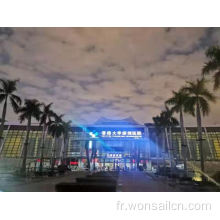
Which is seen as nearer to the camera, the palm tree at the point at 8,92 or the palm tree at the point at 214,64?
the palm tree at the point at 214,64

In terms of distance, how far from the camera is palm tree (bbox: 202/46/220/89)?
35.3 ft

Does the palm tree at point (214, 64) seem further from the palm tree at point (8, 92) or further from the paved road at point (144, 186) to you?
the palm tree at point (8, 92)

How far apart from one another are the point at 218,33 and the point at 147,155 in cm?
4002

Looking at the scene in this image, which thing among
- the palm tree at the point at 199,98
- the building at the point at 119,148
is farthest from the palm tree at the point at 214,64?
the building at the point at 119,148

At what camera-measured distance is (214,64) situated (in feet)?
36.8

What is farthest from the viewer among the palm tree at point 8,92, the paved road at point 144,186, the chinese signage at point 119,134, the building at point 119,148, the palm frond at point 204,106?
the building at point 119,148

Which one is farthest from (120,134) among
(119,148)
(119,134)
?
(119,148)

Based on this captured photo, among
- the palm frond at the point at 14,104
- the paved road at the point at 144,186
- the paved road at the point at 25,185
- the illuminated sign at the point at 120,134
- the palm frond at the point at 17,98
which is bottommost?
the paved road at the point at 25,185

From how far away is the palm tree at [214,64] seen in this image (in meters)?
10.8

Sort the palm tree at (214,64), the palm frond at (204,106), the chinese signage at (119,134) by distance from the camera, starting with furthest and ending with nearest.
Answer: the chinese signage at (119,134) < the palm frond at (204,106) < the palm tree at (214,64)

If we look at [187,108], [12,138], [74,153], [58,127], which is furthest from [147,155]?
[187,108]

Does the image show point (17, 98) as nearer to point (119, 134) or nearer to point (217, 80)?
point (119, 134)
